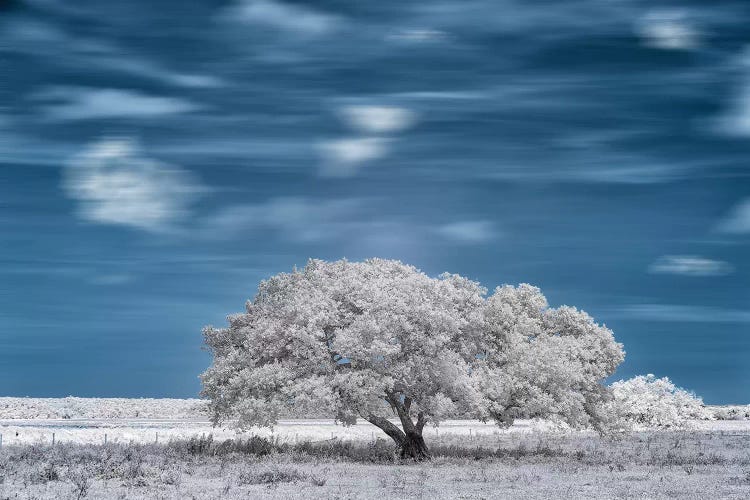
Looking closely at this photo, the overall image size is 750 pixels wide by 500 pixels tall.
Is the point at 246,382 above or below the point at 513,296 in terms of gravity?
below

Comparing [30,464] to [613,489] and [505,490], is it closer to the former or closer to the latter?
[505,490]

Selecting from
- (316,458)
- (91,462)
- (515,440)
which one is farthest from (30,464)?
(515,440)

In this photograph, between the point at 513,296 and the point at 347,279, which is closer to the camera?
the point at 347,279

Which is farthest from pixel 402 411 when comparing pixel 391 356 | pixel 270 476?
pixel 270 476

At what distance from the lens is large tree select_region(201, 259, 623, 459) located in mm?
35656

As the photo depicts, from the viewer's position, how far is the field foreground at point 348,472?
83.6 ft

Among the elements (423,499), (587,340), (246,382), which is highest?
(587,340)

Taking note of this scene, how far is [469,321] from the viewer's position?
129 ft

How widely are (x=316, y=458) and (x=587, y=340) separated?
1637cm

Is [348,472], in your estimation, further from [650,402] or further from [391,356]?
[650,402]

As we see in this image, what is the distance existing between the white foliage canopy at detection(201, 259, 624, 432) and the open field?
2.30 meters

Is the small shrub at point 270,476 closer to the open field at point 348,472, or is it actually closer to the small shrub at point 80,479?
the open field at point 348,472

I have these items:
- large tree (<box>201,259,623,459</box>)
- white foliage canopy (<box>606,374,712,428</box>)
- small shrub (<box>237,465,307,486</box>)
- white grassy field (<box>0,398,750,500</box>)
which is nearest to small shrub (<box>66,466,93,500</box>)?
white grassy field (<box>0,398,750,500</box>)

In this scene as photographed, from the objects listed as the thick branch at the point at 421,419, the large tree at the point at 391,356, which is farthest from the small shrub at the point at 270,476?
the thick branch at the point at 421,419
